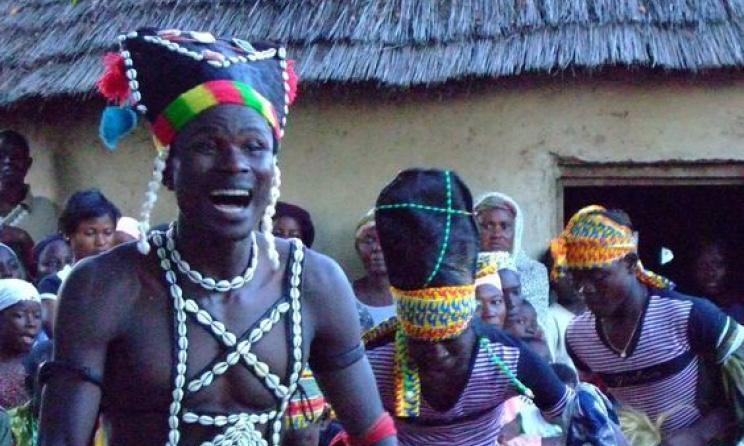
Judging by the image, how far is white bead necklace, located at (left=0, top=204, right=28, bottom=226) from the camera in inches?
342

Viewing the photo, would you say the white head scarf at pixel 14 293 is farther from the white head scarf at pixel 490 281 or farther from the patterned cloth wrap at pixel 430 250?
the patterned cloth wrap at pixel 430 250

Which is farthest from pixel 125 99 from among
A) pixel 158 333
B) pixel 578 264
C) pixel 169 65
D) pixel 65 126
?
pixel 65 126

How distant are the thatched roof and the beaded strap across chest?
507 cm

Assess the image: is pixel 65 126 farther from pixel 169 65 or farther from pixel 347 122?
pixel 169 65

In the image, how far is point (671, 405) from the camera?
6.20 m

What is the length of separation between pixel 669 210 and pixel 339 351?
1009 cm

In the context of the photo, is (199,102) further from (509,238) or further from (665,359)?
(509,238)

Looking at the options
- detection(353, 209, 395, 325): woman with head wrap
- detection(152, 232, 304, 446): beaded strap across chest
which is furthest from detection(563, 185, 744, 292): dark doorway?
detection(152, 232, 304, 446): beaded strap across chest

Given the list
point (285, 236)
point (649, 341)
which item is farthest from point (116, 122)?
point (285, 236)

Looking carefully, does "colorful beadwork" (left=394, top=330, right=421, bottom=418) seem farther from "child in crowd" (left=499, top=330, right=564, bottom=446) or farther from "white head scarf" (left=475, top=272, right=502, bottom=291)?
"white head scarf" (left=475, top=272, right=502, bottom=291)

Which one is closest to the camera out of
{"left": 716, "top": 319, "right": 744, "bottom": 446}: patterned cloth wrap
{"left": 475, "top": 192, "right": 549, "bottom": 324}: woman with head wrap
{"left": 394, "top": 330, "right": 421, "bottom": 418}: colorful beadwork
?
{"left": 394, "top": 330, "right": 421, "bottom": 418}: colorful beadwork

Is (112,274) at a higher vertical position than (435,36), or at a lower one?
lower

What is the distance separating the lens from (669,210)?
1350cm

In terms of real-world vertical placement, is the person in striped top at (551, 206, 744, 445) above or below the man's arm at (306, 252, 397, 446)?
above
